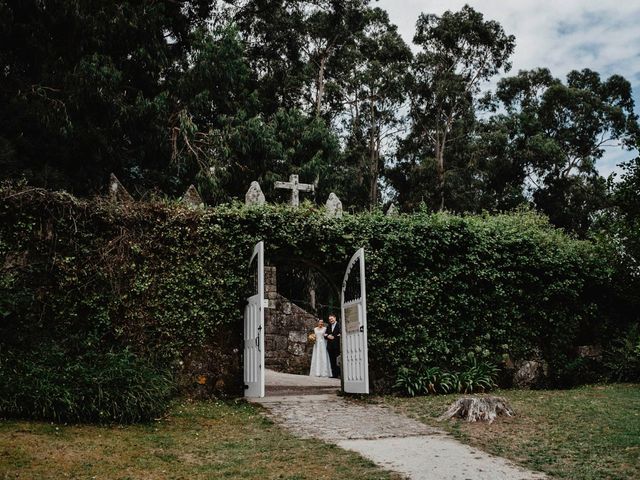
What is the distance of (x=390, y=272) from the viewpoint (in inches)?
472

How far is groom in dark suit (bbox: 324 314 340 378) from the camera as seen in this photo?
15.9 m

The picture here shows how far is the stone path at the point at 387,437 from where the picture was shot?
5.84 metres

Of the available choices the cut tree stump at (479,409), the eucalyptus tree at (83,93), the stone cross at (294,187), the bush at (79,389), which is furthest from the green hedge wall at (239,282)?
the eucalyptus tree at (83,93)

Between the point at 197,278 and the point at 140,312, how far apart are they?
1.09 m

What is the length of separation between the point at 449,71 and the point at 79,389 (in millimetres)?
29259

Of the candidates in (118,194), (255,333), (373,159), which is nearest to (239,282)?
(255,333)

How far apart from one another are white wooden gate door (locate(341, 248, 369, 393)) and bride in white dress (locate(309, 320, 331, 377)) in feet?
14.6

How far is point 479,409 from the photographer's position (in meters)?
8.45

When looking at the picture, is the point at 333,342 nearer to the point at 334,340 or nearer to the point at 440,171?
the point at 334,340

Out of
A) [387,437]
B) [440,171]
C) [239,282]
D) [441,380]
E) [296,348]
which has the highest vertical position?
[440,171]

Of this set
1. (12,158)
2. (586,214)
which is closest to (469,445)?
(12,158)

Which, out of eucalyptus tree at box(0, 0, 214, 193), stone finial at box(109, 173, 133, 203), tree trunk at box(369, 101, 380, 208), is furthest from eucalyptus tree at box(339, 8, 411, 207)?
stone finial at box(109, 173, 133, 203)

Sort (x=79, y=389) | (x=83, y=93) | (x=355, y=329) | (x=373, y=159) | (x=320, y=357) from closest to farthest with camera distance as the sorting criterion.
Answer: (x=79, y=389) < (x=355, y=329) < (x=83, y=93) < (x=320, y=357) < (x=373, y=159)

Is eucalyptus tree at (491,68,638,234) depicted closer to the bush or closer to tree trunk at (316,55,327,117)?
tree trunk at (316,55,327,117)
